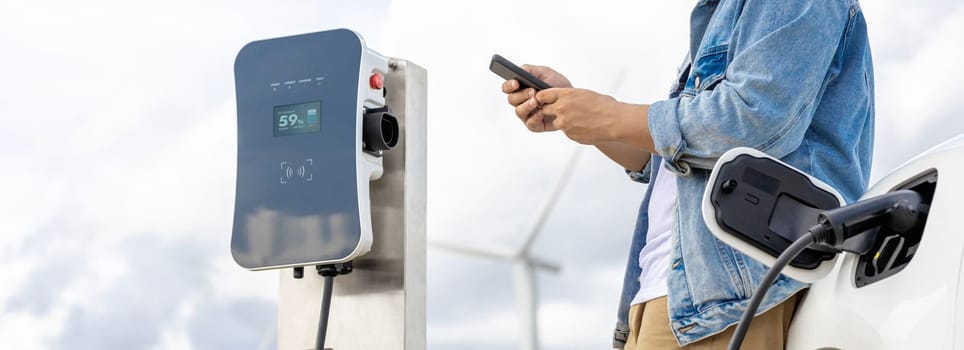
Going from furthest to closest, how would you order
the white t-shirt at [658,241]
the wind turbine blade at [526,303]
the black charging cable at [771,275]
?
the wind turbine blade at [526,303] → the white t-shirt at [658,241] → the black charging cable at [771,275]

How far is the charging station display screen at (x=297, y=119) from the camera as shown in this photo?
151 cm

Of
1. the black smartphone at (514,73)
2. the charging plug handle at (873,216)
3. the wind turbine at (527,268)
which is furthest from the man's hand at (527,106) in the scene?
the wind turbine at (527,268)

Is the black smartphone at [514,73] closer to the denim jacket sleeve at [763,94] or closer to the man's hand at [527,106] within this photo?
the man's hand at [527,106]

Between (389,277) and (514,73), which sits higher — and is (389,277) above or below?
below

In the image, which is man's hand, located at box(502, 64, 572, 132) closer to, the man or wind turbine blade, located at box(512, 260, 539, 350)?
the man

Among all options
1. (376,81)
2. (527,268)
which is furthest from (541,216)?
(376,81)

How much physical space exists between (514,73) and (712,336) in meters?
0.39

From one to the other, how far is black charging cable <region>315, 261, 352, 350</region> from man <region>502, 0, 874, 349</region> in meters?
0.39

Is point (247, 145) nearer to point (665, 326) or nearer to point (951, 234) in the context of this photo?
point (665, 326)

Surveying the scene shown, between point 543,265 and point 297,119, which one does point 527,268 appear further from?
point 297,119

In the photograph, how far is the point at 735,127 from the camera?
114 cm

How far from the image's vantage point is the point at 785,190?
1000 millimetres

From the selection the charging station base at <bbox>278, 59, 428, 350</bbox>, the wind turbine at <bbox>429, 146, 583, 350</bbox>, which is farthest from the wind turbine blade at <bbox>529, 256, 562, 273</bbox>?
the charging station base at <bbox>278, 59, 428, 350</bbox>

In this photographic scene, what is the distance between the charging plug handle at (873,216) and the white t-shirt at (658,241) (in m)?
0.31
